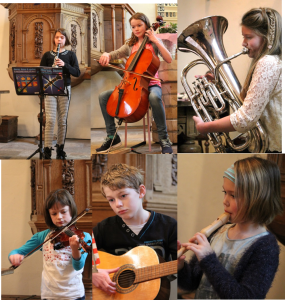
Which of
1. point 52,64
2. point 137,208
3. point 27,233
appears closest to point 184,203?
point 137,208

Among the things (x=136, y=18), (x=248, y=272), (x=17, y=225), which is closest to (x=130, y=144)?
(x=136, y=18)

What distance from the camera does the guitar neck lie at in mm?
2275

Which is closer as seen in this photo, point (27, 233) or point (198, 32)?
point (198, 32)

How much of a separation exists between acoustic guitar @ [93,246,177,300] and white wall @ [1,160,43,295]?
44 cm

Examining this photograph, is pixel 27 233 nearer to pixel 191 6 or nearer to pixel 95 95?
pixel 95 95

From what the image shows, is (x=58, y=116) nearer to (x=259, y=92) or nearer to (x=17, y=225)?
(x=17, y=225)

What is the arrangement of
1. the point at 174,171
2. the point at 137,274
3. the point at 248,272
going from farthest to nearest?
the point at 174,171 → the point at 137,274 → the point at 248,272

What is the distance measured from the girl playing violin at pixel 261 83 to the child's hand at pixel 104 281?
1.15 m

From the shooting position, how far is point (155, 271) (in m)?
2.30

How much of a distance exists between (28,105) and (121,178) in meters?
0.81

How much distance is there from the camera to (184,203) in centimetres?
249

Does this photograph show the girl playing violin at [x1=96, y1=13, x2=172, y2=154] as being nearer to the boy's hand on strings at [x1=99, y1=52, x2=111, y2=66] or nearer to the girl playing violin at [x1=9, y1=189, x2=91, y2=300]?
the boy's hand on strings at [x1=99, y1=52, x2=111, y2=66]

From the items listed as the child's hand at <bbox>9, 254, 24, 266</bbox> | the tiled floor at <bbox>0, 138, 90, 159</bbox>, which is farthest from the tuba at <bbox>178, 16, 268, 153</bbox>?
the child's hand at <bbox>9, 254, 24, 266</bbox>

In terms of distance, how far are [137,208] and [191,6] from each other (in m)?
1.44
